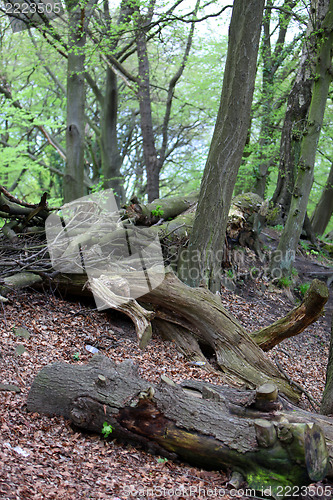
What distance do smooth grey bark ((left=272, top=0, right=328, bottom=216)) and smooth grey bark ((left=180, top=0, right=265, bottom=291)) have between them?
161 inches

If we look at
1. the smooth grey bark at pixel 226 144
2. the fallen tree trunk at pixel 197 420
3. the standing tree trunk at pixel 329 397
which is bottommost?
the standing tree trunk at pixel 329 397

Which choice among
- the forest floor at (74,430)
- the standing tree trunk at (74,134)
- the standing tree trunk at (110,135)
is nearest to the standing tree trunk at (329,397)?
the forest floor at (74,430)

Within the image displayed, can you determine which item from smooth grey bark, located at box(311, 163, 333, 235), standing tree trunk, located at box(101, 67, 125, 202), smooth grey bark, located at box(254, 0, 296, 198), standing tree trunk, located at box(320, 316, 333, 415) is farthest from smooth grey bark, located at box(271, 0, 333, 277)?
smooth grey bark, located at box(311, 163, 333, 235)

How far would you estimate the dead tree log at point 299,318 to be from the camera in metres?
4.90

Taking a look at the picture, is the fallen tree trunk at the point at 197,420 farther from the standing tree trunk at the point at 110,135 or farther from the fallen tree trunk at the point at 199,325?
the standing tree trunk at the point at 110,135

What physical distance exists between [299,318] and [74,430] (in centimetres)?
315

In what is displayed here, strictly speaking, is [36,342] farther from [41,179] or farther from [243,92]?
[41,179]

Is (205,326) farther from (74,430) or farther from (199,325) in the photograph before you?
(74,430)

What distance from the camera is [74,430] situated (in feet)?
12.8

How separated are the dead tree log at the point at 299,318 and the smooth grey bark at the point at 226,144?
1.47 m

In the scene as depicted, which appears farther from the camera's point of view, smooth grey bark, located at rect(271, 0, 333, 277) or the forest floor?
smooth grey bark, located at rect(271, 0, 333, 277)

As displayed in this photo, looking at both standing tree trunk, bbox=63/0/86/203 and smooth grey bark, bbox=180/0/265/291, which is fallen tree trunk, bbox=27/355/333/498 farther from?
standing tree trunk, bbox=63/0/86/203

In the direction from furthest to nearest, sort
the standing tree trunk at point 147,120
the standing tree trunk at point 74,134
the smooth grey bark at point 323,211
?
the smooth grey bark at point 323,211
the standing tree trunk at point 147,120
the standing tree trunk at point 74,134

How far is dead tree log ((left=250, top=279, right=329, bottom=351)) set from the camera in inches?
193
